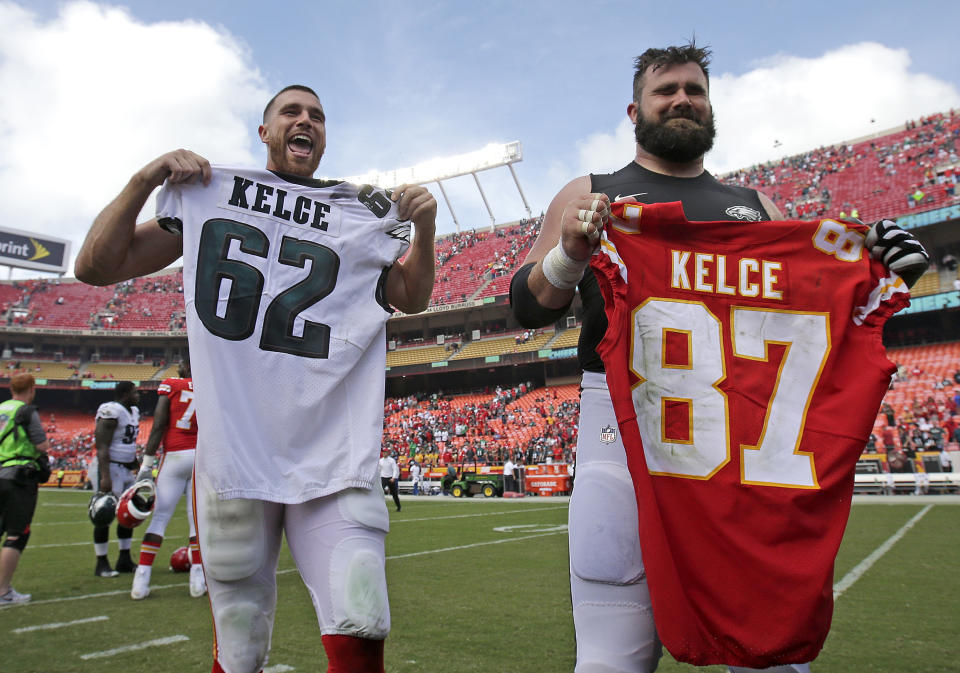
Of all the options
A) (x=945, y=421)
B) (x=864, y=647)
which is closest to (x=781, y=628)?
(x=864, y=647)

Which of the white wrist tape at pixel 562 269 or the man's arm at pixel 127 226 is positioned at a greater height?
the man's arm at pixel 127 226

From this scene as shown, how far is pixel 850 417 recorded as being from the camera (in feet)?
6.19

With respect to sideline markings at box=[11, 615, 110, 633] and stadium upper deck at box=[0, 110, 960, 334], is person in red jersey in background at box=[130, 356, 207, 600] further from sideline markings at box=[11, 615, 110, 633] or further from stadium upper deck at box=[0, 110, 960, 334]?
stadium upper deck at box=[0, 110, 960, 334]

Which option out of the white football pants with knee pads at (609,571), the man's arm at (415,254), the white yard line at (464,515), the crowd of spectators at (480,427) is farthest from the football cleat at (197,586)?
the crowd of spectators at (480,427)

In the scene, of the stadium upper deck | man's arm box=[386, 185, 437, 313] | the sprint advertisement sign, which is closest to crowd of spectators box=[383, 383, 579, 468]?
the stadium upper deck

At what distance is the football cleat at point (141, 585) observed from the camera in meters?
5.43

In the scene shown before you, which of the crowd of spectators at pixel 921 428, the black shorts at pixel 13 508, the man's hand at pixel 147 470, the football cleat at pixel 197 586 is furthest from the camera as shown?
the crowd of spectators at pixel 921 428

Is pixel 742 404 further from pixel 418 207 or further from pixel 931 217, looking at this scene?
pixel 931 217

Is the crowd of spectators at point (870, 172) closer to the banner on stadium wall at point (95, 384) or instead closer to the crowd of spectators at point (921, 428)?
the crowd of spectators at point (921, 428)

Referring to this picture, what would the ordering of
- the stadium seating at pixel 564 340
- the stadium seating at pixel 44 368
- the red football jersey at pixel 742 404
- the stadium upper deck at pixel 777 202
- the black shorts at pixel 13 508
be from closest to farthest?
the red football jersey at pixel 742 404 → the black shorts at pixel 13 508 → the stadium upper deck at pixel 777 202 → the stadium seating at pixel 564 340 → the stadium seating at pixel 44 368

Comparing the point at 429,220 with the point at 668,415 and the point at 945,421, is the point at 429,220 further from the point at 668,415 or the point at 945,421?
the point at 945,421

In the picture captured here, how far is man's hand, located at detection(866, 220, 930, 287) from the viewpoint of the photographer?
6.28ft

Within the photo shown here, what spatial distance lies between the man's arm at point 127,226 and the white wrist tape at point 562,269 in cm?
123

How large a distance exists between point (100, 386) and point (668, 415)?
48.2 m
